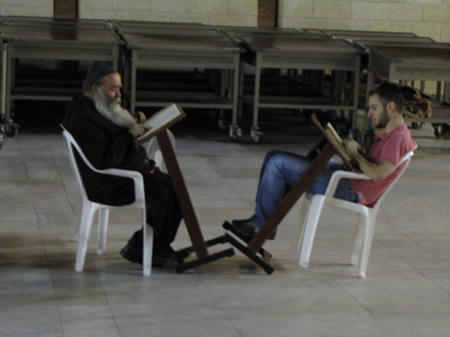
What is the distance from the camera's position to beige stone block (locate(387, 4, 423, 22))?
1170 cm

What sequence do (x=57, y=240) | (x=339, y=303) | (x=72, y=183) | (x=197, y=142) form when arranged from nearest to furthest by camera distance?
(x=339, y=303)
(x=57, y=240)
(x=72, y=183)
(x=197, y=142)

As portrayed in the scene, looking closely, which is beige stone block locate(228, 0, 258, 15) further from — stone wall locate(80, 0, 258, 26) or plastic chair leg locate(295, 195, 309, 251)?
plastic chair leg locate(295, 195, 309, 251)

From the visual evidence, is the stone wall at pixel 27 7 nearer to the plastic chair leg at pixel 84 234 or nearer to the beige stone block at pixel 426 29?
the beige stone block at pixel 426 29

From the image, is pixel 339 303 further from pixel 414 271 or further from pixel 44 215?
pixel 44 215

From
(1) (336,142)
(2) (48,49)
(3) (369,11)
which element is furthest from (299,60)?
(1) (336,142)

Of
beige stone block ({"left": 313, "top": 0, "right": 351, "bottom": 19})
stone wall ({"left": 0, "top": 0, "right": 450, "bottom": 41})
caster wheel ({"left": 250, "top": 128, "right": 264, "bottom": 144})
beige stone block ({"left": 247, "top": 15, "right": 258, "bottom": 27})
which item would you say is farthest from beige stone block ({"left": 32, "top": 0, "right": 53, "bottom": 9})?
caster wheel ({"left": 250, "top": 128, "right": 264, "bottom": 144})

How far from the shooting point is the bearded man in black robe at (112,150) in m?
3.98

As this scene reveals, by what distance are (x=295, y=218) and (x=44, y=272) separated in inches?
70.9

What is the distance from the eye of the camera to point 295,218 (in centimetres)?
533

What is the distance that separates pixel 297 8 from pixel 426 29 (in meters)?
1.86

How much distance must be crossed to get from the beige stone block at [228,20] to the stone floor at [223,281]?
5.50 metres

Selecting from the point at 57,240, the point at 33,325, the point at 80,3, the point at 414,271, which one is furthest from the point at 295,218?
the point at 80,3

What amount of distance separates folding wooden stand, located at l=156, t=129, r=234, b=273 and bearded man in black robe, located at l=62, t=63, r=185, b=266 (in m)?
0.07

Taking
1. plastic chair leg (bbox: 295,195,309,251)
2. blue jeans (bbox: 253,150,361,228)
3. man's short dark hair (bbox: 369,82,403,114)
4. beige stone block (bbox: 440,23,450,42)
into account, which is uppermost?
beige stone block (bbox: 440,23,450,42)
